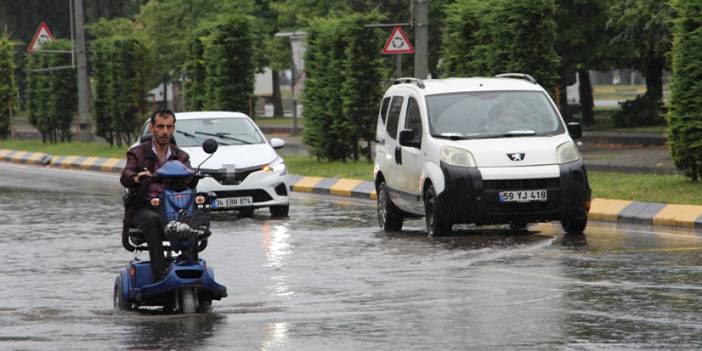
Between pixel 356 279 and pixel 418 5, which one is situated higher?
pixel 418 5

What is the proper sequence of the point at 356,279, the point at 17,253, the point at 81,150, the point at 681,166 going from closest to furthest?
1. the point at 356,279
2. the point at 17,253
3. the point at 681,166
4. the point at 81,150

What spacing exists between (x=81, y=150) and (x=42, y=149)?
3.32 metres

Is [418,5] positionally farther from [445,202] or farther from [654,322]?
[654,322]

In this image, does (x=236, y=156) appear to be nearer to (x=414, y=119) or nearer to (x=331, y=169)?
(x=414, y=119)

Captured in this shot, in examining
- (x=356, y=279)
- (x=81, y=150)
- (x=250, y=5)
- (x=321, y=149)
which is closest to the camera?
(x=356, y=279)

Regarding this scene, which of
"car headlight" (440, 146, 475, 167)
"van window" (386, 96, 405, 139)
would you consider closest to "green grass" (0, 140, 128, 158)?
"van window" (386, 96, 405, 139)

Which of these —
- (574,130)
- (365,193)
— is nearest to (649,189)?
(574,130)

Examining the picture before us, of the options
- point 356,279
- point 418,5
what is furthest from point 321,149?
point 356,279

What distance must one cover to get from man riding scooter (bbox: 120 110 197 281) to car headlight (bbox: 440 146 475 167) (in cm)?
601

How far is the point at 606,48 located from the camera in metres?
48.2

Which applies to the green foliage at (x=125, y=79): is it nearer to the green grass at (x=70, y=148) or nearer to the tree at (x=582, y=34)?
the green grass at (x=70, y=148)

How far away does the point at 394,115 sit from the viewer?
2038 centimetres

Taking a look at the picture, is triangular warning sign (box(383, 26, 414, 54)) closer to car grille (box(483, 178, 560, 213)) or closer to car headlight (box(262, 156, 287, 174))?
car headlight (box(262, 156, 287, 174))

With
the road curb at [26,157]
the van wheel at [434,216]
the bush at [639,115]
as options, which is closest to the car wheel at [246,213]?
the van wheel at [434,216]
